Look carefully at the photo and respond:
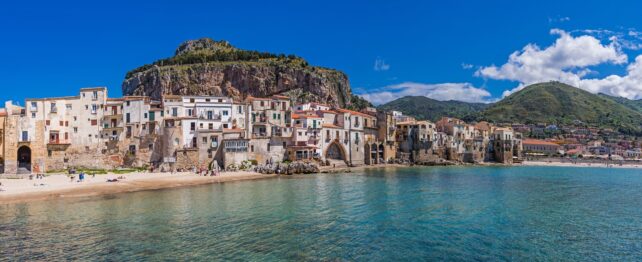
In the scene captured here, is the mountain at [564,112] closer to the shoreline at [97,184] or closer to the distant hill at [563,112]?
the distant hill at [563,112]

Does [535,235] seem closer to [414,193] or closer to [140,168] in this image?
[414,193]

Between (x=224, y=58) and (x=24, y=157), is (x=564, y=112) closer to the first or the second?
(x=224, y=58)

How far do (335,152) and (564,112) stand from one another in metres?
148

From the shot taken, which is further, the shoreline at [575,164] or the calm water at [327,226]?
the shoreline at [575,164]

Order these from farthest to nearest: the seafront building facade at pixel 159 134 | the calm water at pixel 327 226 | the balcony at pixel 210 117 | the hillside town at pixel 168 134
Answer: the balcony at pixel 210 117, the hillside town at pixel 168 134, the seafront building facade at pixel 159 134, the calm water at pixel 327 226

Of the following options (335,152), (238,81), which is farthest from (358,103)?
(335,152)

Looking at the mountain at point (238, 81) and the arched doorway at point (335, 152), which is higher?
the mountain at point (238, 81)

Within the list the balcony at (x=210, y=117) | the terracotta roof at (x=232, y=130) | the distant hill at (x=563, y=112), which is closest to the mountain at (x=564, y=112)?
the distant hill at (x=563, y=112)

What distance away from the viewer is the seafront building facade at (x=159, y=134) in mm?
52438

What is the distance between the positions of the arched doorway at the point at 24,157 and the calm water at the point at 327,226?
87.9 feet

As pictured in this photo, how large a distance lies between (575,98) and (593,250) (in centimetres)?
20712

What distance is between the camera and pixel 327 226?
22984 mm

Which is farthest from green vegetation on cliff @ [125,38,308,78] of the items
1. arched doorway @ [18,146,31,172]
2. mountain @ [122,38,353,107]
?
arched doorway @ [18,146,31,172]

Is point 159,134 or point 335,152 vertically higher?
point 159,134
